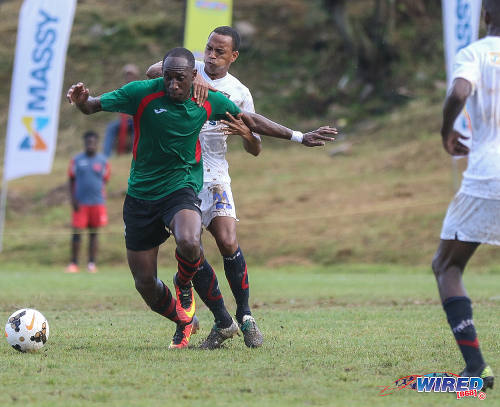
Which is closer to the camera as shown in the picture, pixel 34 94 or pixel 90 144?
pixel 90 144

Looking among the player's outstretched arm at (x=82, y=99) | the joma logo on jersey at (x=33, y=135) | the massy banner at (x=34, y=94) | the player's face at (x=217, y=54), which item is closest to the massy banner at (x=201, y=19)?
the massy banner at (x=34, y=94)

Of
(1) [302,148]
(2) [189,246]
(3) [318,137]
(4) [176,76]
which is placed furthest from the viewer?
(1) [302,148]

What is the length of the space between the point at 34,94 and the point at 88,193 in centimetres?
233

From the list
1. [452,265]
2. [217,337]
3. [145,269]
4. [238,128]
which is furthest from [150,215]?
[452,265]

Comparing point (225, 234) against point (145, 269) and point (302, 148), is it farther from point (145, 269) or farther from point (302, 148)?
point (302, 148)

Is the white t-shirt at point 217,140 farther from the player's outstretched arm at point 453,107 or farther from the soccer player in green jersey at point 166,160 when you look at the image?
the player's outstretched arm at point 453,107

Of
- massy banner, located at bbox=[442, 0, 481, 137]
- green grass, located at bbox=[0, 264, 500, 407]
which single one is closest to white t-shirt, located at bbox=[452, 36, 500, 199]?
green grass, located at bbox=[0, 264, 500, 407]

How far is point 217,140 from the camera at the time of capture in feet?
26.2

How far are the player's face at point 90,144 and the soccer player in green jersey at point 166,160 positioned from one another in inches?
442

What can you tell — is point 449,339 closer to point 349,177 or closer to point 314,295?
point 314,295

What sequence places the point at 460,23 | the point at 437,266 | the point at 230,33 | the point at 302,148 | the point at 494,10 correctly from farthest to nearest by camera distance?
the point at 302,148
the point at 460,23
the point at 230,33
the point at 437,266
the point at 494,10

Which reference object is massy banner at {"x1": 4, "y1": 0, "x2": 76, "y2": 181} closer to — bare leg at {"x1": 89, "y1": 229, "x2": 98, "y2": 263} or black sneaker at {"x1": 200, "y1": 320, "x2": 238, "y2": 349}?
bare leg at {"x1": 89, "y1": 229, "x2": 98, "y2": 263}

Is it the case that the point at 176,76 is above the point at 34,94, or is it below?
above

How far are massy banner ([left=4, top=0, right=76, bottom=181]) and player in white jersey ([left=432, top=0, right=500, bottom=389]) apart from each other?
13889 mm
